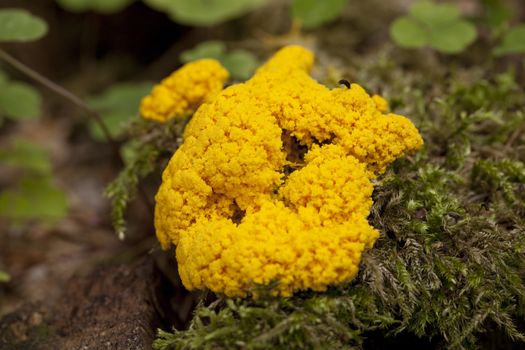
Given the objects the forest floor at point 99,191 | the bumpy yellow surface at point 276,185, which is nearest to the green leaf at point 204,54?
the forest floor at point 99,191

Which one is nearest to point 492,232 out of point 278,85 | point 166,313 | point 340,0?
point 278,85

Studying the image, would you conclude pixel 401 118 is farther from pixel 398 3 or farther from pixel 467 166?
pixel 398 3

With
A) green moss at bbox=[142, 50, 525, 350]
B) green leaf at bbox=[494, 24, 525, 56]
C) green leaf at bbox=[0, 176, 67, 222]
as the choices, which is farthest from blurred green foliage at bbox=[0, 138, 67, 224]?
green leaf at bbox=[494, 24, 525, 56]

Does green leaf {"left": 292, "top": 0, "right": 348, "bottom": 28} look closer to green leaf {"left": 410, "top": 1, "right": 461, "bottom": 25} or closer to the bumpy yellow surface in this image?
green leaf {"left": 410, "top": 1, "right": 461, "bottom": 25}

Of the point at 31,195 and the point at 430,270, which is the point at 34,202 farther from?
the point at 430,270

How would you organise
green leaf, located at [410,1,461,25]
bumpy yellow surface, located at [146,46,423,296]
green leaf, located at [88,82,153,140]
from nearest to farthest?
bumpy yellow surface, located at [146,46,423,296], green leaf, located at [410,1,461,25], green leaf, located at [88,82,153,140]

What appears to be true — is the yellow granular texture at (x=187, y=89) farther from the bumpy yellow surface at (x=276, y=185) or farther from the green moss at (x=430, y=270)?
the green moss at (x=430, y=270)

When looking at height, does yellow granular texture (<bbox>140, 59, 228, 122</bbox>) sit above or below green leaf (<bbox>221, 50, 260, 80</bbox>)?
above
